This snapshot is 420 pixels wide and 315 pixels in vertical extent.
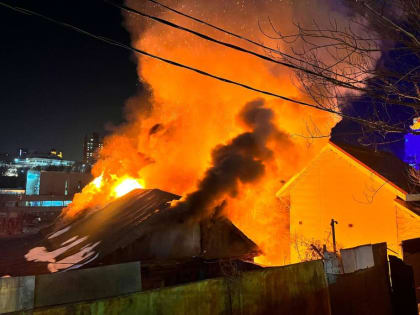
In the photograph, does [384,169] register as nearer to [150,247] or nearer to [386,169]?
[386,169]

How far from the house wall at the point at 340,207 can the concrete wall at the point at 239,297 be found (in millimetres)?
6461

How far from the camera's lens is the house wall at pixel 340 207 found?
11.1 m

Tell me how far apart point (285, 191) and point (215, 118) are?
39.9ft

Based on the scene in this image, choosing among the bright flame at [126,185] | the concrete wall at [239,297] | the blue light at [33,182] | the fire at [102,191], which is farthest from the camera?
the blue light at [33,182]

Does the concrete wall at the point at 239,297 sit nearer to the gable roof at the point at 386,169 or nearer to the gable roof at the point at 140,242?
the gable roof at the point at 140,242

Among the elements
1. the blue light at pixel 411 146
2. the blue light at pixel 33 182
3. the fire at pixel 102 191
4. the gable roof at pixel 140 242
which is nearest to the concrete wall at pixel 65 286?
the gable roof at pixel 140 242

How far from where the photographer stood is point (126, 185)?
23.8 metres

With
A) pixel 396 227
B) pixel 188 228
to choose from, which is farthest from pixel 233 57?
pixel 396 227

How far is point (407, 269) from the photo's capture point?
6.97m

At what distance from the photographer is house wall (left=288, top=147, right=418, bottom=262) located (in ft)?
36.4

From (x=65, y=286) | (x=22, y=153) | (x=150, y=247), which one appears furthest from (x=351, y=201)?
(x=22, y=153)

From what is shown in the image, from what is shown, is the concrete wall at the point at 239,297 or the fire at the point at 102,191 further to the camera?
the fire at the point at 102,191

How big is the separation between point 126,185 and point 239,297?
786 inches

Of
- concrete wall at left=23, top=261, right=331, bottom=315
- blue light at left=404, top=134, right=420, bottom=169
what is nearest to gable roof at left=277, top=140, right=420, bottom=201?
concrete wall at left=23, top=261, right=331, bottom=315
